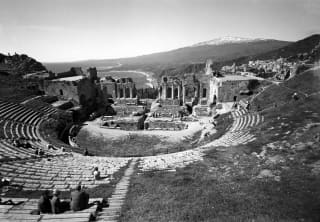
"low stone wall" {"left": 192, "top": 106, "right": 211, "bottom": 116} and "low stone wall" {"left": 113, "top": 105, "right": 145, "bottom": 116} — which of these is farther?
"low stone wall" {"left": 113, "top": 105, "right": 145, "bottom": 116}

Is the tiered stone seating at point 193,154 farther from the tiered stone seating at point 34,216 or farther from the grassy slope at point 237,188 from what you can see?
the tiered stone seating at point 34,216

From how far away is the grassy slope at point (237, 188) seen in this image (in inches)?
350

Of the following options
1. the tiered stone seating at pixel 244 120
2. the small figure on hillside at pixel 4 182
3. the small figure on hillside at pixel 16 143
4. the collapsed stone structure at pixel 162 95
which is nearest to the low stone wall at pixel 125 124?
the collapsed stone structure at pixel 162 95

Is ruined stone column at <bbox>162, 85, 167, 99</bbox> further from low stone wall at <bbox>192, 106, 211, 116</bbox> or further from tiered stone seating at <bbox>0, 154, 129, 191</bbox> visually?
tiered stone seating at <bbox>0, 154, 129, 191</bbox>

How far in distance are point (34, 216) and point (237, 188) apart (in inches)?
378

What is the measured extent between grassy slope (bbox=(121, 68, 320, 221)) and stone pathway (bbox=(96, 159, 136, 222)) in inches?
14.1

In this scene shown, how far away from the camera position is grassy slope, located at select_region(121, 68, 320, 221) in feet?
29.2

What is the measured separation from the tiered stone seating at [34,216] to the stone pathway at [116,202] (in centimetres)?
44

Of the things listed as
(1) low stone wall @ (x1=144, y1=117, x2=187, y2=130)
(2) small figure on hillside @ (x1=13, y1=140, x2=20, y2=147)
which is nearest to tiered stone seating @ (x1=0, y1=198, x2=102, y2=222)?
(2) small figure on hillside @ (x1=13, y1=140, x2=20, y2=147)

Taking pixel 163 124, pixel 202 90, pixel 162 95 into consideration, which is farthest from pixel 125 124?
pixel 202 90

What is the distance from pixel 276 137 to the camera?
18.8m

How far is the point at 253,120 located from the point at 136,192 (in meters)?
21.3

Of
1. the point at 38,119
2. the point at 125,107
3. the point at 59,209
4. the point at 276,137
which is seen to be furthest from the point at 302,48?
the point at 59,209

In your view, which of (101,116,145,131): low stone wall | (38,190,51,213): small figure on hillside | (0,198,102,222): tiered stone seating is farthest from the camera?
(101,116,145,131): low stone wall
